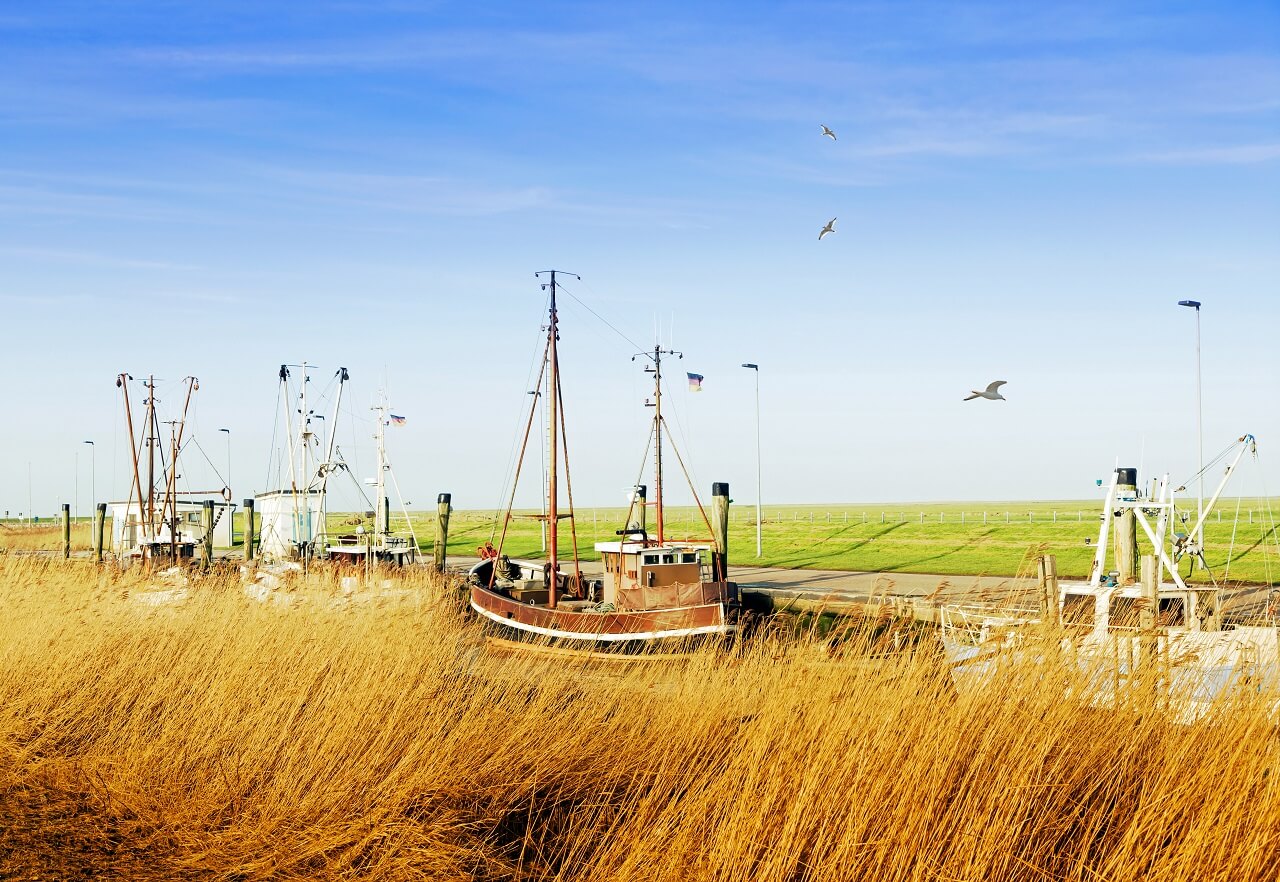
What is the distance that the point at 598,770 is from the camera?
26.7 feet

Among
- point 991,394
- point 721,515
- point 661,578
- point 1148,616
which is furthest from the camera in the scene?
point 721,515

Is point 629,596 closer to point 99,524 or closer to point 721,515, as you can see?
point 721,515

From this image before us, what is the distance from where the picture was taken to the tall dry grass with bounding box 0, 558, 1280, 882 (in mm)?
5777

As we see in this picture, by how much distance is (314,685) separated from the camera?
33.1 feet

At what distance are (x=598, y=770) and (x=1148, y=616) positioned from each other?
6103 millimetres

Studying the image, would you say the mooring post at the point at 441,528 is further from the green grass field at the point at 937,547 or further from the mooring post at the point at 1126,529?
the mooring post at the point at 1126,529

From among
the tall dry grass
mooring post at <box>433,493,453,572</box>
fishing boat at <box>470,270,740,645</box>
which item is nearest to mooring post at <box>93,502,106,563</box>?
mooring post at <box>433,493,453,572</box>

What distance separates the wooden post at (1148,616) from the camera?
7.34 metres

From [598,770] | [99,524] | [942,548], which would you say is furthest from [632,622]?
[99,524]

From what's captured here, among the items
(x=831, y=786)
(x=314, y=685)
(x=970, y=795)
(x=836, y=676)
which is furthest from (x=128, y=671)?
(x=970, y=795)

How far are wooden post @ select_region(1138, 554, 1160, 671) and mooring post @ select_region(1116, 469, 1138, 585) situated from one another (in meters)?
2.50

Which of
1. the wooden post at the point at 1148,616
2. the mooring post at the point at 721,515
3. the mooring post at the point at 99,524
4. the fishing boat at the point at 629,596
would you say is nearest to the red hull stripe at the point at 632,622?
the fishing boat at the point at 629,596

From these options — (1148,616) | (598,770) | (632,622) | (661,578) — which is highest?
(1148,616)

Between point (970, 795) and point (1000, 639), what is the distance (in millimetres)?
2051
